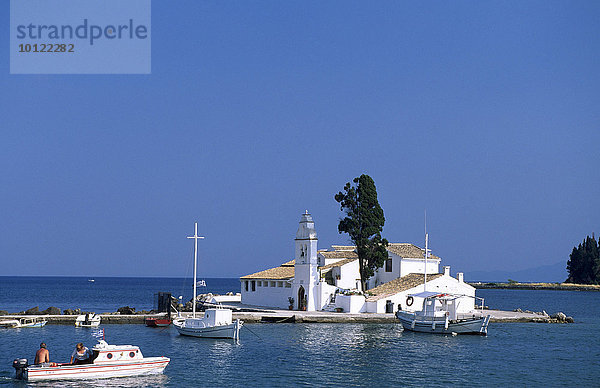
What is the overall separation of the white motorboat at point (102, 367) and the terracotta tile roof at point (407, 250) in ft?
123

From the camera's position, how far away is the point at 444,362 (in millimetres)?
38406

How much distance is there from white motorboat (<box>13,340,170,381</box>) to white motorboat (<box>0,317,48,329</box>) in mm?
23327

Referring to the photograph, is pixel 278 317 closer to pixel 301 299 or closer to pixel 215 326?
pixel 301 299

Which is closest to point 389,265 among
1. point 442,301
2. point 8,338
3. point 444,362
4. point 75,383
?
point 442,301

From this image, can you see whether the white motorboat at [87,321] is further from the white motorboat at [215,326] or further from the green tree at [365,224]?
the green tree at [365,224]

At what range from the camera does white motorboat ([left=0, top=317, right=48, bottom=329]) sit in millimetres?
54062

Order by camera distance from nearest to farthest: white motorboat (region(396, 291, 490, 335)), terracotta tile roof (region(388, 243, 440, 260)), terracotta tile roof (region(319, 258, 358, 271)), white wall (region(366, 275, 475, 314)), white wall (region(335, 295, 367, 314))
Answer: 1. white motorboat (region(396, 291, 490, 335))
2. white wall (region(366, 275, 475, 314))
3. white wall (region(335, 295, 367, 314))
4. terracotta tile roof (region(319, 258, 358, 271))
5. terracotta tile roof (region(388, 243, 440, 260))

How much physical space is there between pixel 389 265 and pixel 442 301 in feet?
45.7

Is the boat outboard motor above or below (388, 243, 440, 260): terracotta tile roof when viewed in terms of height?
below

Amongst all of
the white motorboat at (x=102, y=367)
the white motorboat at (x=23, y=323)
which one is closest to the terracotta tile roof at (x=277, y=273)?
the white motorboat at (x=23, y=323)

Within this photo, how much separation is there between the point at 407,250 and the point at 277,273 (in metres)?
13.4

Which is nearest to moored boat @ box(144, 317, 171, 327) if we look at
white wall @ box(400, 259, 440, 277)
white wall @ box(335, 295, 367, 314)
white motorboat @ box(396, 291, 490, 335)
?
white wall @ box(335, 295, 367, 314)

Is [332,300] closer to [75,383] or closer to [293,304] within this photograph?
[293,304]

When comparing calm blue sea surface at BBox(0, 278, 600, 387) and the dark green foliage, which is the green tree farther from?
the dark green foliage
